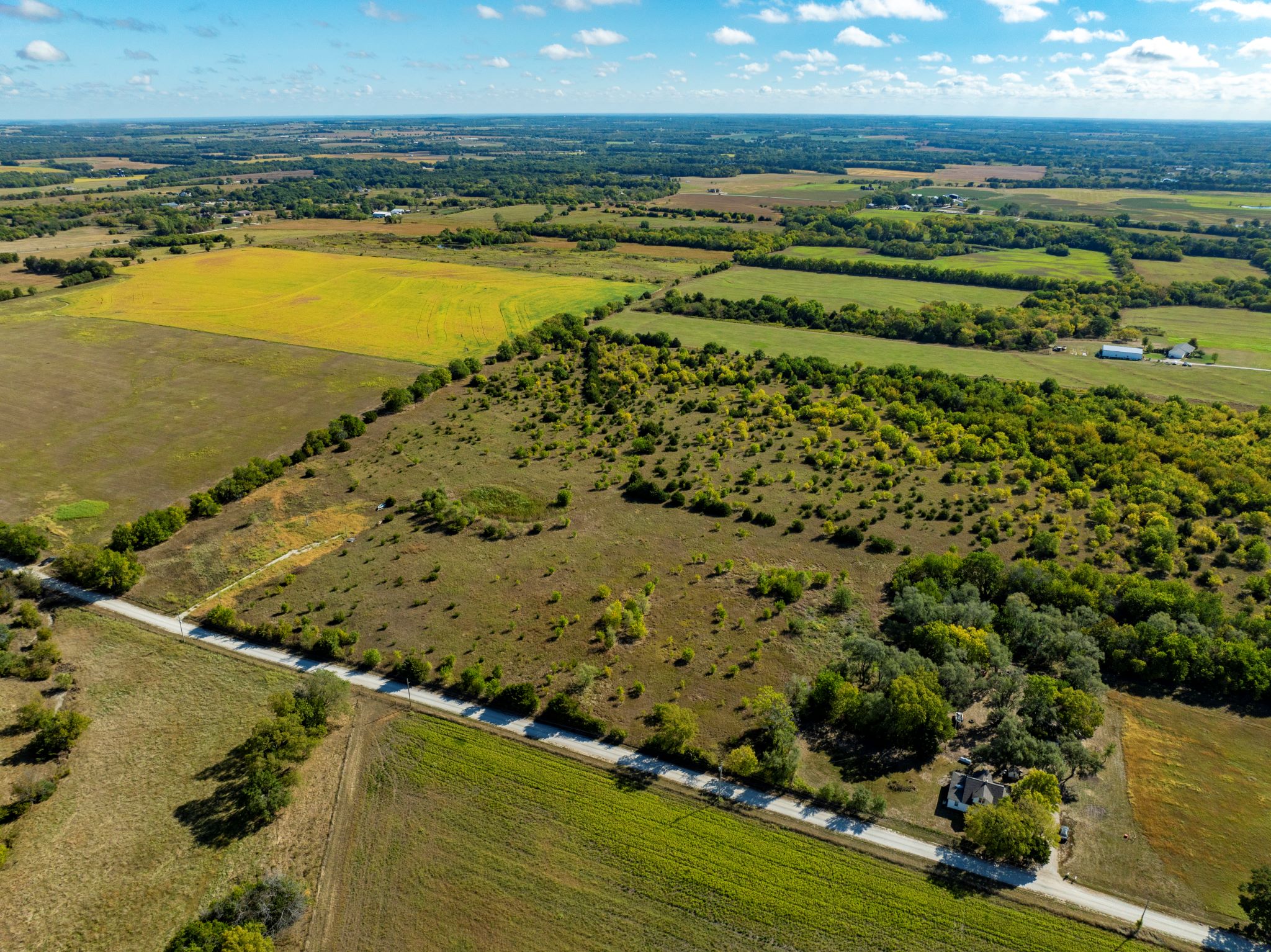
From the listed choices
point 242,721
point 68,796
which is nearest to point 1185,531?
point 242,721

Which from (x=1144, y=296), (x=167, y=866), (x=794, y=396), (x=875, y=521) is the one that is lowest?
(x=167, y=866)

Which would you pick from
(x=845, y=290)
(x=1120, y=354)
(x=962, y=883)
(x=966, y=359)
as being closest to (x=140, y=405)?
(x=962, y=883)

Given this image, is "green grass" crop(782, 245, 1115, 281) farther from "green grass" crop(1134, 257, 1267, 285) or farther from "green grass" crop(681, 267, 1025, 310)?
"green grass" crop(681, 267, 1025, 310)

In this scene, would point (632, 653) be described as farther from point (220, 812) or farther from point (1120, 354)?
point (1120, 354)

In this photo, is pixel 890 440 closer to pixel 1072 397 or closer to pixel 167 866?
pixel 1072 397

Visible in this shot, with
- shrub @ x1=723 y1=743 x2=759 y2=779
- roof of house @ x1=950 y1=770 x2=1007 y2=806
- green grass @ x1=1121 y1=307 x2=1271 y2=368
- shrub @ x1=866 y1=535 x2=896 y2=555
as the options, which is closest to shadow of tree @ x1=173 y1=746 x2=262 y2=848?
shrub @ x1=723 y1=743 x2=759 y2=779

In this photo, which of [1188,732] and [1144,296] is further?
[1144,296]
